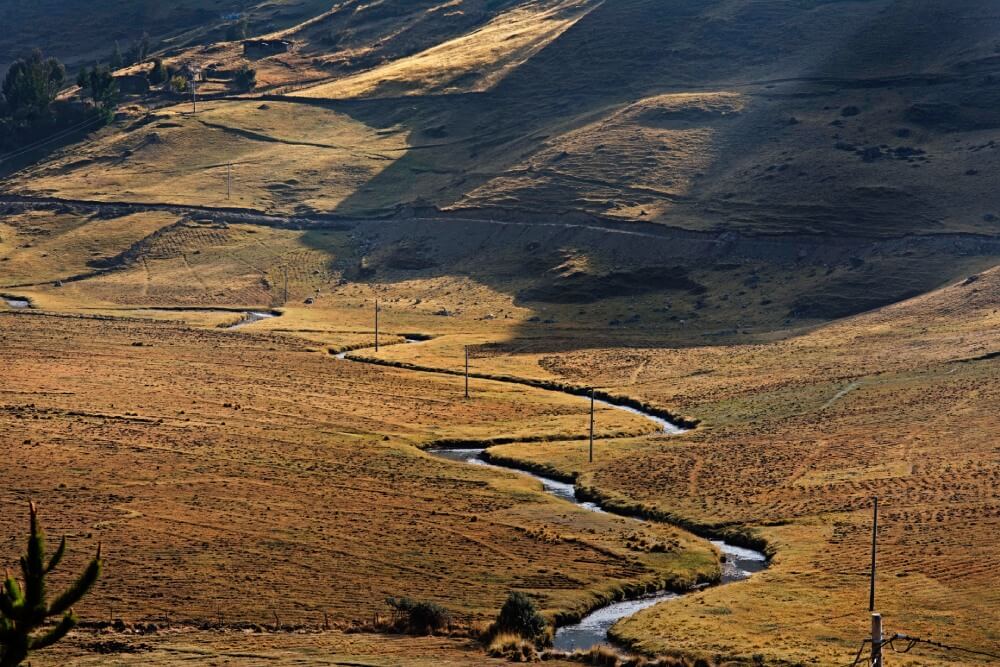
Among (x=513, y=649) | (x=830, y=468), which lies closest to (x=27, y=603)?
(x=513, y=649)

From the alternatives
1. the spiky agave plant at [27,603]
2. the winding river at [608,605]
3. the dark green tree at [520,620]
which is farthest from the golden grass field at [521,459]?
the spiky agave plant at [27,603]

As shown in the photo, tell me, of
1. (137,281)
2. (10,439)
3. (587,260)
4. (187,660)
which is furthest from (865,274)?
(187,660)

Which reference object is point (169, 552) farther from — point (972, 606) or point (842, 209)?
point (842, 209)

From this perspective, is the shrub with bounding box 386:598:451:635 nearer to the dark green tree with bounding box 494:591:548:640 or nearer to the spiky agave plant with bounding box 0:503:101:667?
the dark green tree with bounding box 494:591:548:640

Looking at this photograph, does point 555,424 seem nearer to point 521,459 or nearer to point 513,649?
point 521,459

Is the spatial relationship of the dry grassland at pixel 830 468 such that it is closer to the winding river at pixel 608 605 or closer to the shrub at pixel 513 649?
the winding river at pixel 608 605

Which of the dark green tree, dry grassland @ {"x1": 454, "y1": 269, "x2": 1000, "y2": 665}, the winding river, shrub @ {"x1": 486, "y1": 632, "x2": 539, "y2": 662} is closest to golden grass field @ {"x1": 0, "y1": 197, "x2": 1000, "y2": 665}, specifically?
dry grassland @ {"x1": 454, "y1": 269, "x2": 1000, "y2": 665}
